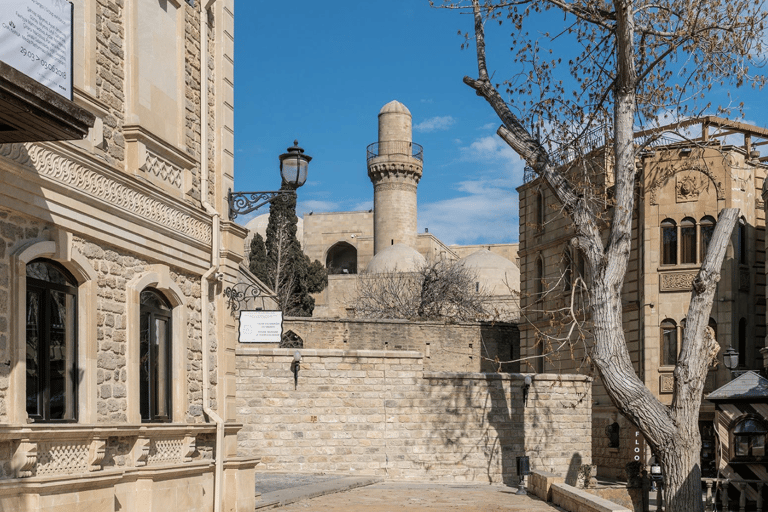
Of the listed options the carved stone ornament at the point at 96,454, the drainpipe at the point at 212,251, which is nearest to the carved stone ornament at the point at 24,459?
the carved stone ornament at the point at 96,454

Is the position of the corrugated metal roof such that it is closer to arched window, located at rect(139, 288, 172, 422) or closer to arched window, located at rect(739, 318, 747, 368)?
arched window, located at rect(139, 288, 172, 422)

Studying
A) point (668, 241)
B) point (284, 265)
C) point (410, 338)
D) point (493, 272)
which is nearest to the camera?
point (668, 241)

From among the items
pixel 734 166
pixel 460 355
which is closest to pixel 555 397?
pixel 734 166

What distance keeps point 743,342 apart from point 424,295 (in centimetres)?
2136

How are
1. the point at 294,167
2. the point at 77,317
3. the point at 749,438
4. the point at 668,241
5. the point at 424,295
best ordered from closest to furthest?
1. the point at 77,317
2. the point at 294,167
3. the point at 749,438
4. the point at 668,241
5. the point at 424,295

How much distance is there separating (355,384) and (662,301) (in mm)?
10655

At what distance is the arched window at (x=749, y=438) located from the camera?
15.5 meters

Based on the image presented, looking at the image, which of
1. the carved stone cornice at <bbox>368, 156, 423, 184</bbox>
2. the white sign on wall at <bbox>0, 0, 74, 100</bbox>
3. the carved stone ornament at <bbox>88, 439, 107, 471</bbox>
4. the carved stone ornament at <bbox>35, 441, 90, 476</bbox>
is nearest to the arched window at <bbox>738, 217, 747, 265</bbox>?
the carved stone ornament at <bbox>88, 439, 107, 471</bbox>

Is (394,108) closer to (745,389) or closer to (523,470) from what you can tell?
(523,470)

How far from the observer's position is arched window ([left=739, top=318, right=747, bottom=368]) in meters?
27.9

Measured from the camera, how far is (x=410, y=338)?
38344mm

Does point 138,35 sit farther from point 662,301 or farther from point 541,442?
point 662,301

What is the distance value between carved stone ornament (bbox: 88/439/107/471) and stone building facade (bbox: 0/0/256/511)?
0.7 inches

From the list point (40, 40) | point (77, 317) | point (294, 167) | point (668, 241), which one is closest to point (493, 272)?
point (668, 241)
